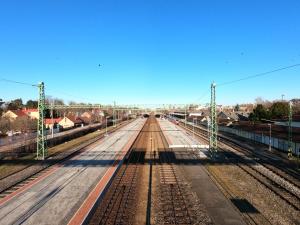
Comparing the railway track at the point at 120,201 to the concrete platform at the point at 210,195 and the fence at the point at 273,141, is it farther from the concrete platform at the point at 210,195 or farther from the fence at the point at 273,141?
the fence at the point at 273,141

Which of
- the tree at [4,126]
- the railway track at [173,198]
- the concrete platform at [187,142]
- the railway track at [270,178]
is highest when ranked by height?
the tree at [4,126]

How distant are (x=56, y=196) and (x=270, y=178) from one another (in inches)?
802

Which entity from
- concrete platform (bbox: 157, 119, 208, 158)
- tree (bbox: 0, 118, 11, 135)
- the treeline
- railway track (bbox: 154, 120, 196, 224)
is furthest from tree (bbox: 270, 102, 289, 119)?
tree (bbox: 0, 118, 11, 135)

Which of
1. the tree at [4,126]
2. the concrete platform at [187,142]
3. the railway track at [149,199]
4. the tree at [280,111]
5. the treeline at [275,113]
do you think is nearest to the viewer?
the railway track at [149,199]

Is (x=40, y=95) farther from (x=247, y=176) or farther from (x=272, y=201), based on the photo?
(x=272, y=201)

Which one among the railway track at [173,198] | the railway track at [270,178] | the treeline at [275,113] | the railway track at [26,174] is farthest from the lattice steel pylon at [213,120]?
the treeline at [275,113]

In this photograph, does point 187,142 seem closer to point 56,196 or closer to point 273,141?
point 273,141

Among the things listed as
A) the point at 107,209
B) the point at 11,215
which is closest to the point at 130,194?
the point at 107,209

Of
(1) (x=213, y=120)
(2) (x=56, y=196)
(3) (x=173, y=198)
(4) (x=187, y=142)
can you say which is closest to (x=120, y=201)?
(3) (x=173, y=198)

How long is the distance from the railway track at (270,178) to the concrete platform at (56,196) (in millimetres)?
15324

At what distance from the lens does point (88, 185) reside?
29.6 meters

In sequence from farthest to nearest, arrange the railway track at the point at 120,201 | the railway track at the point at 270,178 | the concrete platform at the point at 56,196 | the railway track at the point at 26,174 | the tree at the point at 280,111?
the tree at the point at 280,111 < the railway track at the point at 26,174 < the railway track at the point at 270,178 < the concrete platform at the point at 56,196 < the railway track at the point at 120,201

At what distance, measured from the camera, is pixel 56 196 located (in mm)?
26016

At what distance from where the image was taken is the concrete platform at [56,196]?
70.1 feet
